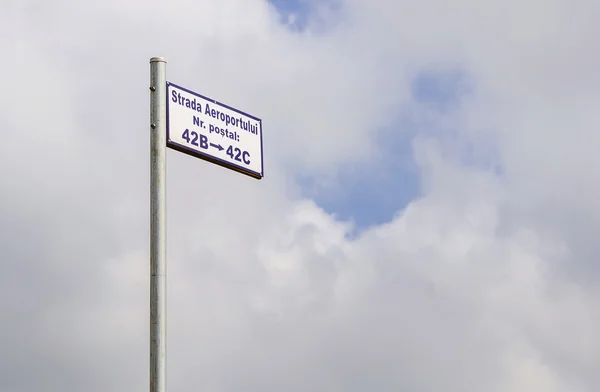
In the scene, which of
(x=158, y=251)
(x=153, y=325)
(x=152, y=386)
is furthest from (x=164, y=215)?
(x=152, y=386)

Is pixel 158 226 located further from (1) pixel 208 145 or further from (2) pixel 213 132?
(2) pixel 213 132

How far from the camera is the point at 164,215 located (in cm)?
1036

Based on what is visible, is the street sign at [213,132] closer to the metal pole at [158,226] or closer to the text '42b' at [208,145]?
the text '42b' at [208,145]

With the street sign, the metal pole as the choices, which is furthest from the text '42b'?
the metal pole

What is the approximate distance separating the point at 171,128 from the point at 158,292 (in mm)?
2043

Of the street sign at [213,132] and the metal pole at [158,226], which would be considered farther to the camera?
the street sign at [213,132]

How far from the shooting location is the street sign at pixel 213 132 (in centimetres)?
1072

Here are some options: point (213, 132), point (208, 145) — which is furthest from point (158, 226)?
point (213, 132)

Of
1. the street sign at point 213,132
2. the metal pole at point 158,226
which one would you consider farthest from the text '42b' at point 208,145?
the metal pole at point 158,226

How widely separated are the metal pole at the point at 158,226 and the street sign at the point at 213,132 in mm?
132

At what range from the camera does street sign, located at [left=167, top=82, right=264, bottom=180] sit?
10.7 meters

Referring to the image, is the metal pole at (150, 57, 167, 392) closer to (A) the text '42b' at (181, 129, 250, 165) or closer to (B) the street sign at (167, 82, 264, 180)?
(B) the street sign at (167, 82, 264, 180)

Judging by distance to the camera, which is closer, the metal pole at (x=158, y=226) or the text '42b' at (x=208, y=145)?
the metal pole at (x=158, y=226)

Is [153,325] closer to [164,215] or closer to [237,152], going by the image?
[164,215]
